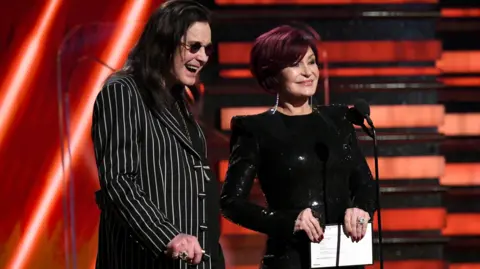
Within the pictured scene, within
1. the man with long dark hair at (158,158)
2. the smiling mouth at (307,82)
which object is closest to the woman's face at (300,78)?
the smiling mouth at (307,82)

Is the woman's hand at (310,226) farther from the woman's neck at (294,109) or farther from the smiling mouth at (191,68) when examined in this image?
the smiling mouth at (191,68)

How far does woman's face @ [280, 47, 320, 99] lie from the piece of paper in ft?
1.20

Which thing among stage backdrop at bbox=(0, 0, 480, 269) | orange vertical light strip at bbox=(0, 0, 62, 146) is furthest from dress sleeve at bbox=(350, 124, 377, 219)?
orange vertical light strip at bbox=(0, 0, 62, 146)

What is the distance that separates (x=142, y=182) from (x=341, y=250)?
2.13 ft

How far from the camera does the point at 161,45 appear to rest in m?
2.00

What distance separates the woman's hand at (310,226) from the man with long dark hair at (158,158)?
0.32 metres

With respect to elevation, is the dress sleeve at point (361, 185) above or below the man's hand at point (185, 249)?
above

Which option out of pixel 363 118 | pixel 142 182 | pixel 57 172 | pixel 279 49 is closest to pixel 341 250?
pixel 363 118

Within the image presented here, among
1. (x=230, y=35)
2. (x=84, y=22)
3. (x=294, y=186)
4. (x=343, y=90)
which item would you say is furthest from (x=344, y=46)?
(x=294, y=186)

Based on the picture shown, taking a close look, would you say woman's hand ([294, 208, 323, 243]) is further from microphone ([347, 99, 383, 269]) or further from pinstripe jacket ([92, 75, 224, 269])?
pinstripe jacket ([92, 75, 224, 269])

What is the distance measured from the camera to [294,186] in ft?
7.88

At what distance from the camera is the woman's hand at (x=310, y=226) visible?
2.30 meters

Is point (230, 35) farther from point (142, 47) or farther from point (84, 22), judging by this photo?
point (142, 47)

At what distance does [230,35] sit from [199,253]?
2.18 metres
